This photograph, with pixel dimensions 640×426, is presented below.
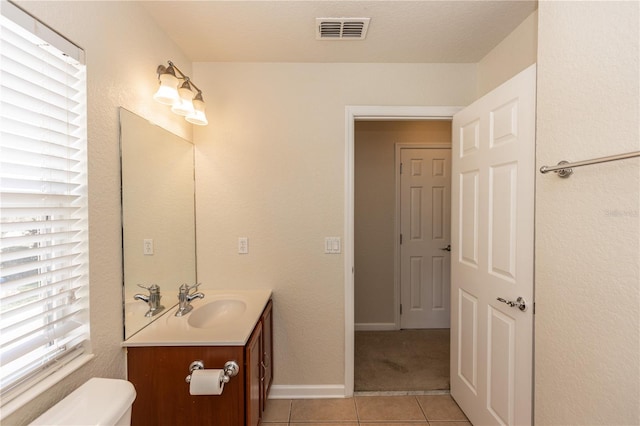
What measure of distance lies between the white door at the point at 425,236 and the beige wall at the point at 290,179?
113 centimetres

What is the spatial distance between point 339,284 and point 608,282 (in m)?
1.44

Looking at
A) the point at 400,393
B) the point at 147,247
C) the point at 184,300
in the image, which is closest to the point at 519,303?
the point at 400,393

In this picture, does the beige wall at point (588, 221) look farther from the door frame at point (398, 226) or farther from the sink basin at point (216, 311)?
the door frame at point (398, 226)

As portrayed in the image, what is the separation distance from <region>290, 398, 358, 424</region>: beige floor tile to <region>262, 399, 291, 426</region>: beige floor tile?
4 centimetres

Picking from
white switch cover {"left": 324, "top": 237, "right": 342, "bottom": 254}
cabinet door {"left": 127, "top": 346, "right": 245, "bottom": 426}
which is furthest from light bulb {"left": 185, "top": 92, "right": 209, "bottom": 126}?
cabinet door {"left": 127, "top": 346, "right": 245, "bottom": 426}

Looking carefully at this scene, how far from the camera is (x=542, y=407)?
1244 mm

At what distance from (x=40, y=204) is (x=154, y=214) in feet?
2.14

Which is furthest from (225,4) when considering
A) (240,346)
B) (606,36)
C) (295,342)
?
(295,342)

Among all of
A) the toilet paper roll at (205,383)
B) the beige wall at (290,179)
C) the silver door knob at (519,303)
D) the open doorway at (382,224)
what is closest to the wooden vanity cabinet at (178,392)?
the toilet paper roll at (205,383)

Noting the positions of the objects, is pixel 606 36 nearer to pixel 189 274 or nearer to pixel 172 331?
pixel 172 331

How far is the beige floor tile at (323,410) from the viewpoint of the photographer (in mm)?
1871

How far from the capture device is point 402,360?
258 cm

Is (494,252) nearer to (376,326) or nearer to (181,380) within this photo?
(181,380)

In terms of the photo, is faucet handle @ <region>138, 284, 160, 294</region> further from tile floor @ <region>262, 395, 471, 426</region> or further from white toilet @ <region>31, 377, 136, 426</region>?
tile floor @ <region>262, 395, 471, 426</region>
